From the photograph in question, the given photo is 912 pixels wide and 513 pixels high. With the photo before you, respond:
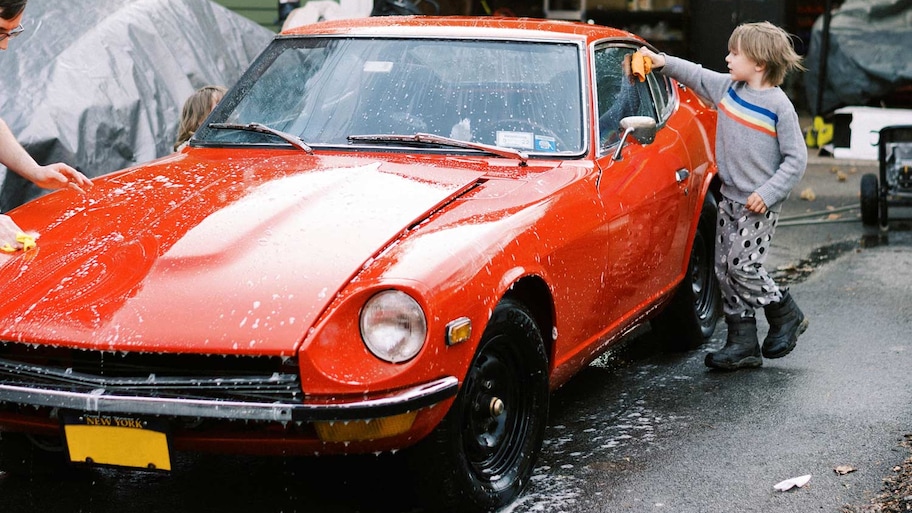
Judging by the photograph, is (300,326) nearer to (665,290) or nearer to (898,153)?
(665,290)

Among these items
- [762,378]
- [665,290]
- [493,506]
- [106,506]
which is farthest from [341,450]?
[762,378]

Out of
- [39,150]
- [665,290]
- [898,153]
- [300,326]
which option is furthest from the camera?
[898,153]

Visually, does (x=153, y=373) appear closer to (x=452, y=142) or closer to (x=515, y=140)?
(x=452, y=142)

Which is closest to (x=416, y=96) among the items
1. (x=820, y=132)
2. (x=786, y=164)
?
(x=786, y=164)

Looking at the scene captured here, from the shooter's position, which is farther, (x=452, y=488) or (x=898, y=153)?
(x=898, y=153)

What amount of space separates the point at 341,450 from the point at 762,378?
273cm

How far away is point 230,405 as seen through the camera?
121 inches

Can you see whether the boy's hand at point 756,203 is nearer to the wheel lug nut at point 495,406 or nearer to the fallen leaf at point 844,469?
the fallen leaf at point 844,469

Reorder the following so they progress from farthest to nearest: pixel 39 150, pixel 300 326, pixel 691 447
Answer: pixel 39 150 → pixel 691 447 → pixel 300 326

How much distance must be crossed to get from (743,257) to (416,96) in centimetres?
176

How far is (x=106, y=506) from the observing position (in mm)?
3904

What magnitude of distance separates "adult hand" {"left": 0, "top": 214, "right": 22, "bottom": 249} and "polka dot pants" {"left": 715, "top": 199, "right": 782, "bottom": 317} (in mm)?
3125

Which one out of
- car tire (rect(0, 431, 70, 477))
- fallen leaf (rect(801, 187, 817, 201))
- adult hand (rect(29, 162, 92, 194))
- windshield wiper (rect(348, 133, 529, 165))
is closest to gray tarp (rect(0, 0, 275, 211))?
adult hand (rect(29, 162, 92, 194))

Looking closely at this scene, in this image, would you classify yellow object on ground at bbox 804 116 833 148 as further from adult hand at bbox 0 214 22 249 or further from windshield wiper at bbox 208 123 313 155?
adult hand at bbox 0 214 22 249
